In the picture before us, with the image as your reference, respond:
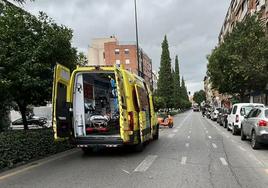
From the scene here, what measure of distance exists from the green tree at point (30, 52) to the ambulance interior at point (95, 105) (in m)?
2.36

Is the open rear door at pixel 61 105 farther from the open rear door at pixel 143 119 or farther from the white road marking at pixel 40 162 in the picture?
the open rear door at pixel 143 119

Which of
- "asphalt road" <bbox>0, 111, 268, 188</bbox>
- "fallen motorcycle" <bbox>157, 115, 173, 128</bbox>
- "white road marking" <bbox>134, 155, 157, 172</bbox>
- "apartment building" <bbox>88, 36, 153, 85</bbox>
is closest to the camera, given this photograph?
"asphalt road" <bbox>0, 111, 268, 188</bbox>

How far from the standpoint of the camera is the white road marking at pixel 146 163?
401 inches

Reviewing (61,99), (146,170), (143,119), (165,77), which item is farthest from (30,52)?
(165,77)

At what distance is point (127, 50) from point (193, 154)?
106 m

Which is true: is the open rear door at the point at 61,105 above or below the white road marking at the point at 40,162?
above

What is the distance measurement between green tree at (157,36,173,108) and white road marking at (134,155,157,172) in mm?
72201

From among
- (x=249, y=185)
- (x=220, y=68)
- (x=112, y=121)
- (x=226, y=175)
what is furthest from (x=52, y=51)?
(x=220, y=68)

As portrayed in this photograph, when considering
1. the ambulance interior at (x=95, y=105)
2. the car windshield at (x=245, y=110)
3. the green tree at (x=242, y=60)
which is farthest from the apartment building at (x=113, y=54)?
the ambulance interior at (x=95, y=105)

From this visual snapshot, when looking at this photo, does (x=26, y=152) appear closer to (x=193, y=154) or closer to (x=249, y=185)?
(x=193, y=154)

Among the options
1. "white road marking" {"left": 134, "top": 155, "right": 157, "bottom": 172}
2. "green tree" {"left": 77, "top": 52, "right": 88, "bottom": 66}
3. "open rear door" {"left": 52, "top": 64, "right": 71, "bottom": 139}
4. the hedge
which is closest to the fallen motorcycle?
"green tree" {"left": 77, "top": 52, "right": 88, "bottom": 66}

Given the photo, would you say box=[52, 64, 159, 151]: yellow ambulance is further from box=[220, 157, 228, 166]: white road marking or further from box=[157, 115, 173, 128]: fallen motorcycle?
box=[157, 115, 173, 128]: fallen motorcycle

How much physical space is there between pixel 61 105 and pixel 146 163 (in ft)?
11.0

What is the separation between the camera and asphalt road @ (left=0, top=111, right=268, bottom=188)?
838cm
